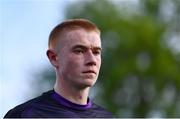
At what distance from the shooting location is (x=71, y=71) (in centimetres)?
364

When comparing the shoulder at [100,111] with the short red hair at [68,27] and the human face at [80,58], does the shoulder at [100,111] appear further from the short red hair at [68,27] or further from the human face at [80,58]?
the short red hair at [68,27]

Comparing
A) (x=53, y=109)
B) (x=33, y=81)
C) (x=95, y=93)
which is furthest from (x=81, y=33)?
(x=33, y=81)

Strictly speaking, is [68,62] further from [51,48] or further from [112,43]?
[112,43]

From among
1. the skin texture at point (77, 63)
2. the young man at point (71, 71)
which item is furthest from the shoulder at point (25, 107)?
the skin texture at point (77, 63)

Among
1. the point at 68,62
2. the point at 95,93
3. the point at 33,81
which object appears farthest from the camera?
the point at 33,81

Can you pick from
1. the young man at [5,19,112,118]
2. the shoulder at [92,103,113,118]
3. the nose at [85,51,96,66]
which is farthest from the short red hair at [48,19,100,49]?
the shoulder at [92,103,113,118]

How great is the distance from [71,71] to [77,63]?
54 millimetres

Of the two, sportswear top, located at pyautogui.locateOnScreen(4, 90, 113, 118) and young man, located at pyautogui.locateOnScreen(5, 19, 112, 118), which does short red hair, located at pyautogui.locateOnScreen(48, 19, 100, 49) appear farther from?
sportswear top, located at pyautogui.locateOnScreen(4, 90, 113, 118)

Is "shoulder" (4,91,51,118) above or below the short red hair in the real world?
below

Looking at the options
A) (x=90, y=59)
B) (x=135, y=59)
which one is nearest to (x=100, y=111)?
(x=90, y=59)

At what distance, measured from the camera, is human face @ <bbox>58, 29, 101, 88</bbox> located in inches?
142

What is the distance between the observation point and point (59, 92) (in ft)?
12.3

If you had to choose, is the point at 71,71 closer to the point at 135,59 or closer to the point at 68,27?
the point at 68,27

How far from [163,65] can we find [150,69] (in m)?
0.92
